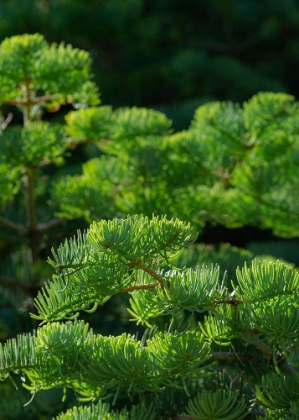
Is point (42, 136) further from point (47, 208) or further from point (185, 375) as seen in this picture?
point (185, 375)

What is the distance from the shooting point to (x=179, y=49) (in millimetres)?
1821

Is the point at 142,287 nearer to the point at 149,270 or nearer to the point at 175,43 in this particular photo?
the point at 149,270

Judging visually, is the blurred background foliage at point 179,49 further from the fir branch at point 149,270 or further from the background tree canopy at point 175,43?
the fir branch at point 149,270

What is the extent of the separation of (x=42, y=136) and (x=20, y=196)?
0.38 metres

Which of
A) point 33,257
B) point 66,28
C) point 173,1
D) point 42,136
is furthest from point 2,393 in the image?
point 173,1

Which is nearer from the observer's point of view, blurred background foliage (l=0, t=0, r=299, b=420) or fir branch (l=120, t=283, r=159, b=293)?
fir branch (l=120, t=283, r=159, b=293)

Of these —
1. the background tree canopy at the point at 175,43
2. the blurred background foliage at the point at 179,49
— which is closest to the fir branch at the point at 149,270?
the blurred background foliage at the point at 179,49

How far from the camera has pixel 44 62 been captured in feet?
2.32

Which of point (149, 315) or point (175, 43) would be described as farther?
point (175, 43)

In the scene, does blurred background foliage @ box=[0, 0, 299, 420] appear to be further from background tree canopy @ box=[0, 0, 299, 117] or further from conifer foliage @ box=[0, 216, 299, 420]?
conifer foliage @ box=[0, 216, 299, 420]

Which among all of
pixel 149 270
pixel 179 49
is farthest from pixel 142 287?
pixel 179 49

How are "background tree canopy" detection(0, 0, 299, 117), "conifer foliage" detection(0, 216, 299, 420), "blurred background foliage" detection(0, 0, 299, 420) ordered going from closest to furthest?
"conifer foliage" detection(0, 216, 299, 420), "blurred background foliage" detection(0, 0, 299, 420), "background tree canopy" detection(0, 0, 299, 117)

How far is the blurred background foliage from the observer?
1.45 meters

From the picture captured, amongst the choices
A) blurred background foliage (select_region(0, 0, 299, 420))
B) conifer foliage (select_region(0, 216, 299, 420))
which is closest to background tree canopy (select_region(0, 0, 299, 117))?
blurred background foliage (select_region(0, 0, 299, 420))
